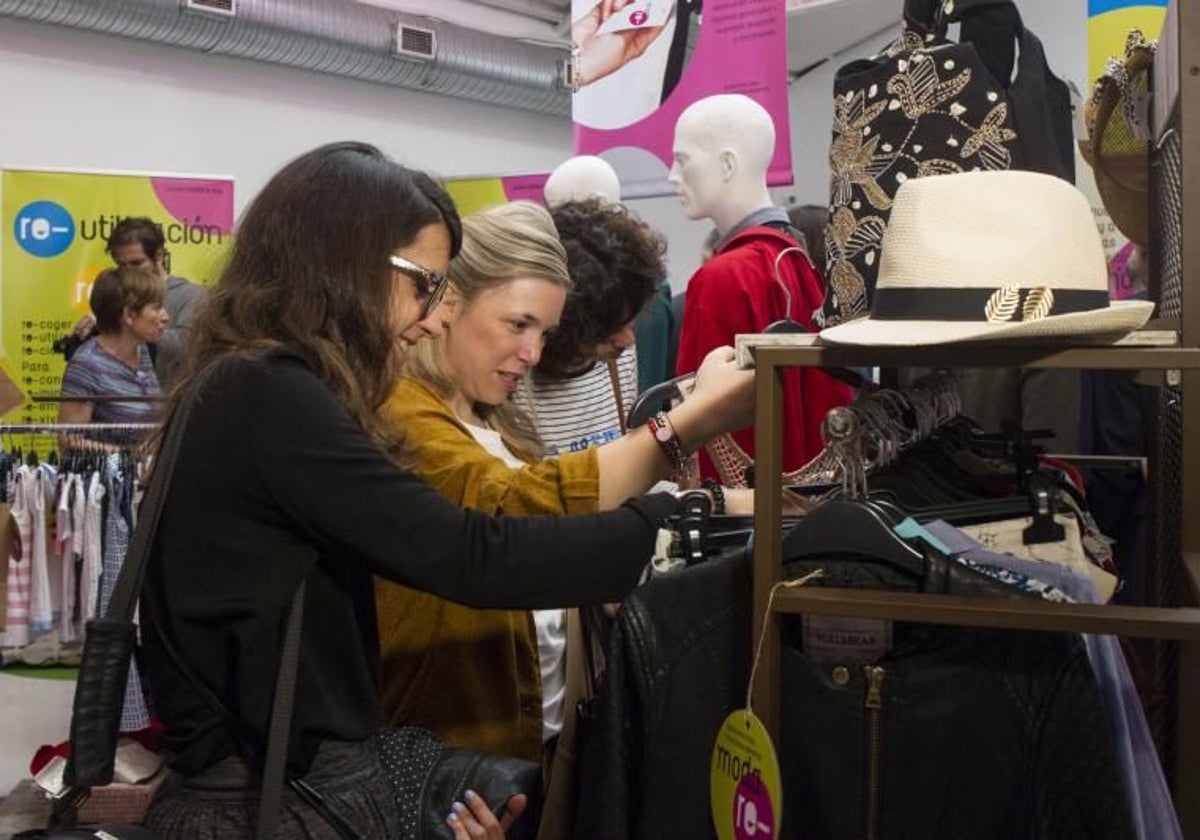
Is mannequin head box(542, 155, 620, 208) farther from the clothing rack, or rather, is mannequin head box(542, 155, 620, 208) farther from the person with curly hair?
the clothing rack

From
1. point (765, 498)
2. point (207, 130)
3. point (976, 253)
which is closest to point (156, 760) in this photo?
point (765, 498)

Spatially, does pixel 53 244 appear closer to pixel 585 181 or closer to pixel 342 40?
pixel 342 40

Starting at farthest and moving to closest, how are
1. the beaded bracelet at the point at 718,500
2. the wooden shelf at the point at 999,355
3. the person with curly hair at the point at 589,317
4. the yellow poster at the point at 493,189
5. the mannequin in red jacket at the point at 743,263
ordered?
the yellow poster at the point at 493,189
the mannequin in red jacket at the point at 743,263
the person with curly hair at the point at 589,317
the beaded bracelet at the point at 718,500
the wooden shelf at the point at 999,355

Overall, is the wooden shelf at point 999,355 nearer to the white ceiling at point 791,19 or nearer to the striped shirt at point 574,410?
the striped shirt at point 574,410

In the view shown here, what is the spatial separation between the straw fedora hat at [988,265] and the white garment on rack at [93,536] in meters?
4.26

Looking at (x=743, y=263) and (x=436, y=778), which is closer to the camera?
(x=436, y=778)

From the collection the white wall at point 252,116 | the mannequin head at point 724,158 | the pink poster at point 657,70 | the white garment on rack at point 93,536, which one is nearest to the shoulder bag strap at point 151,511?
the mannequin head at point 724,158

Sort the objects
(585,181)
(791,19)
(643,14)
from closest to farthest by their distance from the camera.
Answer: (585,181), (643,14), (791,19)

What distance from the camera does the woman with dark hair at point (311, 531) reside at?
135 centimetres

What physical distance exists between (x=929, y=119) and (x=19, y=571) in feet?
14.7

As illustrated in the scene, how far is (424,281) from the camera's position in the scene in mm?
1552

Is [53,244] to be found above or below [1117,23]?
below

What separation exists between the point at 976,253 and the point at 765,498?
333 mm

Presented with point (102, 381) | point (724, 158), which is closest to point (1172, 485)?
point (724, 158)
